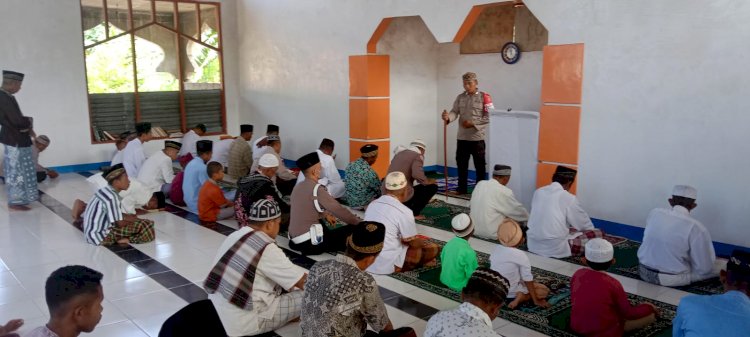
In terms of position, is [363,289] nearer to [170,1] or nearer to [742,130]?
[742,130]

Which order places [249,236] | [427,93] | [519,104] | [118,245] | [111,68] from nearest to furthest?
[249,236] → [118,245] → [519,104] → [427,93] → [111,68]

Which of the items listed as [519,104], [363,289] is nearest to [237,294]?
[363,289]

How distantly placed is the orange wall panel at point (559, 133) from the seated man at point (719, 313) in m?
3.69

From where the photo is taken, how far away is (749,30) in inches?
199

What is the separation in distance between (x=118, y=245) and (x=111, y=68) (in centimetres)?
542

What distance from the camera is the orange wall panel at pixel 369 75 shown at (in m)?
8.62

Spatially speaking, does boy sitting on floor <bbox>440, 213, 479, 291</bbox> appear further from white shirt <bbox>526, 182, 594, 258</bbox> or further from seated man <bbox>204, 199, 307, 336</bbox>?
seated man <bbox>204, 199, 307, 336</bbox>

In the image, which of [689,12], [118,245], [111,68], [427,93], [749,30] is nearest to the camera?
[749,30]

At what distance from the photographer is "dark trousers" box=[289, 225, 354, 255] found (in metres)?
5.45

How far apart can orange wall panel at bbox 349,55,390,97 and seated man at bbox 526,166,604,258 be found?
380 cm

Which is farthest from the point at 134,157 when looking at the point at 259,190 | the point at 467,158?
the point at 467,158

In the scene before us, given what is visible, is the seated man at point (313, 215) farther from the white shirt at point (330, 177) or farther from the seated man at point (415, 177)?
the white shirt at point (330, 177)

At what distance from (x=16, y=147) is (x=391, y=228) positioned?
5014 millimetres

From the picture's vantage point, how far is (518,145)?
22.7 ft
